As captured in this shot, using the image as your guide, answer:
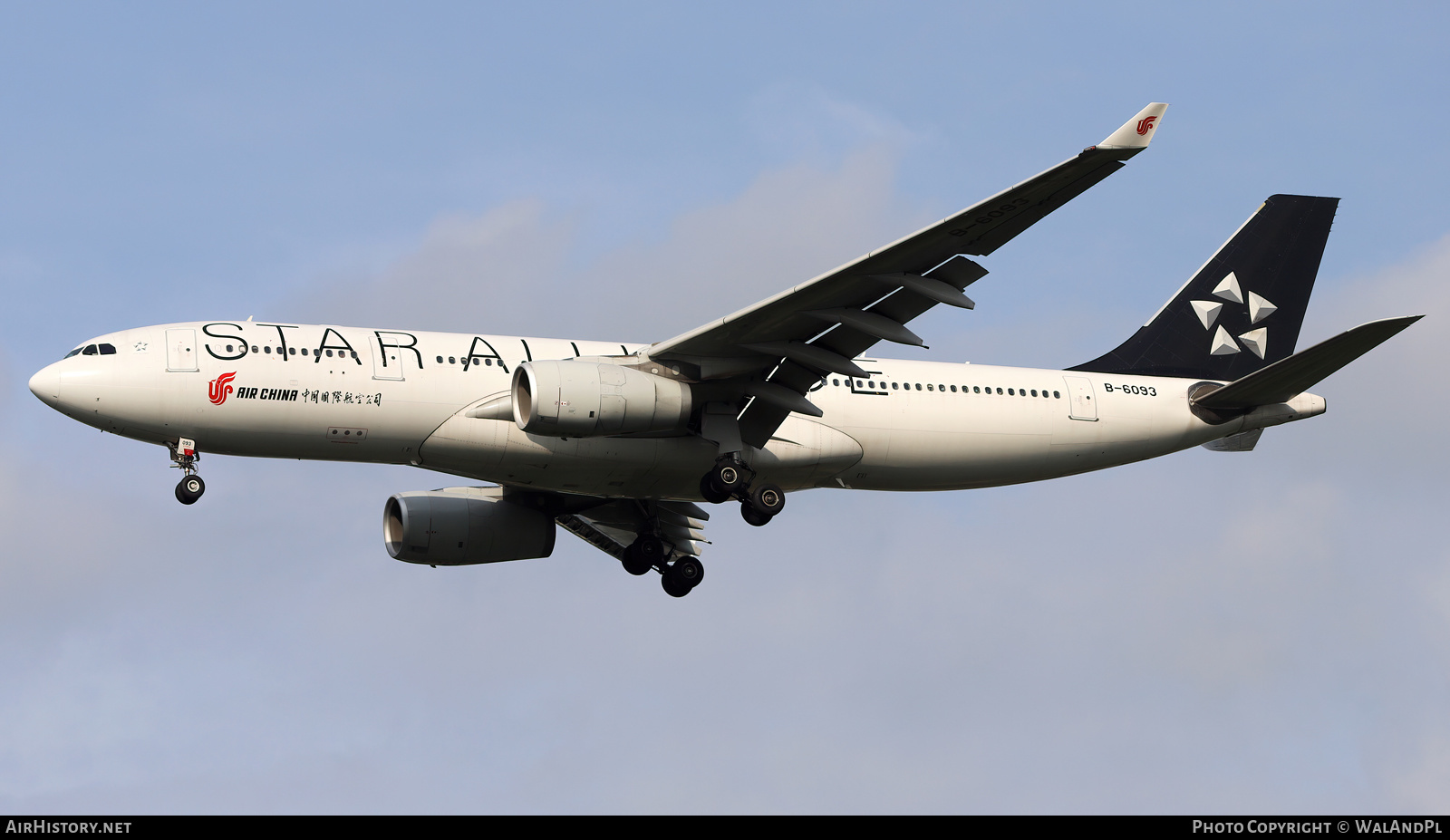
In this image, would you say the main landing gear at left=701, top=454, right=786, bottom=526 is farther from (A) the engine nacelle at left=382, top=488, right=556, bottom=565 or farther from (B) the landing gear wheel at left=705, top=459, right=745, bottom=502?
(A) the engine nacelle at left=382, top=488, right=556, bottom=565

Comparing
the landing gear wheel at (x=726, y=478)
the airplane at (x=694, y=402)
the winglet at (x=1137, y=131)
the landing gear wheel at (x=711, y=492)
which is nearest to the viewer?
the winglet at (x=1137, y=131)

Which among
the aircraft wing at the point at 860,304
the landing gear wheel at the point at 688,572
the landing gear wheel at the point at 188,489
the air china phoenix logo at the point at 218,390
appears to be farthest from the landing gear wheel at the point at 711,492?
the landing gear wheel at the point at 188,489

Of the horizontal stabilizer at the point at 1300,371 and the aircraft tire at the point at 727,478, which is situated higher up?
the horizontal stabilizer at the point at 1300,371

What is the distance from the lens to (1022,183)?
26438 mm

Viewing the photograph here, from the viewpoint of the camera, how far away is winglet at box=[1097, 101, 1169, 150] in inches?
1001

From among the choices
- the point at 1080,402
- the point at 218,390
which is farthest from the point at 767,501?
the point at 218,390

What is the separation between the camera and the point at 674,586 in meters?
37.7

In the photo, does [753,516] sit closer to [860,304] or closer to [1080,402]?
[860,304]

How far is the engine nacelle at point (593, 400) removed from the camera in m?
30.0

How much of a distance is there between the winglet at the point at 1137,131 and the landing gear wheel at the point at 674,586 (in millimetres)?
16106

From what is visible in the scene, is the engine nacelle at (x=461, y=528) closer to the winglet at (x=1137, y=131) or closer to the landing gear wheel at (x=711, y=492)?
the landing gear wheel at (x=711, y=492)

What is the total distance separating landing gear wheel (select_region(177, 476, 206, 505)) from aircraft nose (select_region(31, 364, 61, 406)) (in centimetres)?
272
